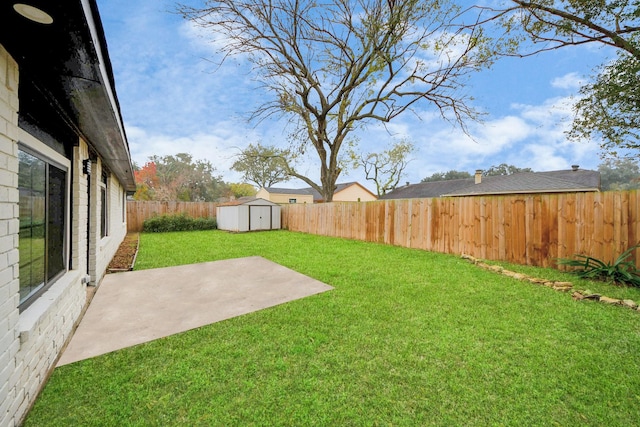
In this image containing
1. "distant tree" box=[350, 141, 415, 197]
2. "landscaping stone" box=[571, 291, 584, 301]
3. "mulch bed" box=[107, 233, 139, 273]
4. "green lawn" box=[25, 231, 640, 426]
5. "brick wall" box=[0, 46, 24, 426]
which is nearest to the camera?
"brick wall" box=[0, 46, 24, 426]

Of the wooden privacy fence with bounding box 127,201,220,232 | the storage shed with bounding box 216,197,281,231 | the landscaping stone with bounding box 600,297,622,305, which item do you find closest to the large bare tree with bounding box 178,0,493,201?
the storage shed with bounding box 216,197,281,231

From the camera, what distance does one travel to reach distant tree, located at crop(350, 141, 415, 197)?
81.7 feet

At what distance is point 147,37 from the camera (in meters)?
5.56

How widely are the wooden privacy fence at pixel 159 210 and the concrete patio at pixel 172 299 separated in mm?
10410

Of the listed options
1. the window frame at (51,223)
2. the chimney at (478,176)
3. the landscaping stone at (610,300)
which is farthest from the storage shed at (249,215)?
the chimney at (478,176)

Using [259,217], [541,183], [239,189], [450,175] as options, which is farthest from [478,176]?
[239,189]

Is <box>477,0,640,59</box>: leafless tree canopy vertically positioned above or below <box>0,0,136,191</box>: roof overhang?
above

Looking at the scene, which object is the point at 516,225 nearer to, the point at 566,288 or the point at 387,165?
the point at 566,288

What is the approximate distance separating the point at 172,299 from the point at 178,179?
30741mm

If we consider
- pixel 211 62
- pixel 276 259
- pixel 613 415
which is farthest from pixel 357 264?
pixel 211 62

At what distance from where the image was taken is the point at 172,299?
3.67 m

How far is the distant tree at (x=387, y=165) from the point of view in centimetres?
2491

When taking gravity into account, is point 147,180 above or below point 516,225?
above

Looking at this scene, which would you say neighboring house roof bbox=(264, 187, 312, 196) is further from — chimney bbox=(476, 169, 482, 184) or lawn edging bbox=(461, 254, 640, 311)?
lawn edging bbox=(461, 254, 640, 311)
